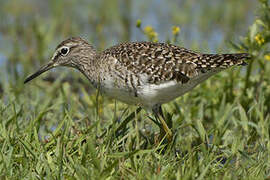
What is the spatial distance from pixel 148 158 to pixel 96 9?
6.92 meters

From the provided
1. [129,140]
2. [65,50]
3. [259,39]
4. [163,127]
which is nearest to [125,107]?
[65,50]

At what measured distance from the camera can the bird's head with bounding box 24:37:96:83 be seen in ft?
21.4

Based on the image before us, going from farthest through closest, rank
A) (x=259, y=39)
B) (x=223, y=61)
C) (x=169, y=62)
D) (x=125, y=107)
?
(x=125, y=107)
(x=259, y=39)
(x=169, y=62)
(x=223, y=61)

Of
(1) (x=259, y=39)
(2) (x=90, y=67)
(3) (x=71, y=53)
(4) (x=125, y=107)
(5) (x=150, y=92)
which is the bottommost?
(4) (x=125, y=107)

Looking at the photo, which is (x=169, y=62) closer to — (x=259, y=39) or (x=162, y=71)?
(x=162, y=71)

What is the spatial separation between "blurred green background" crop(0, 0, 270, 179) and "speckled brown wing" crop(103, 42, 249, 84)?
48cm

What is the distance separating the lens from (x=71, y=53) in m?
6.58

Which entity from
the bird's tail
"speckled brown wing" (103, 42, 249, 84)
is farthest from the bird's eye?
the bird's tail

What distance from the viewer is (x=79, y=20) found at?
1114cm

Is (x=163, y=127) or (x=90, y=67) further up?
(x=90, y=67)

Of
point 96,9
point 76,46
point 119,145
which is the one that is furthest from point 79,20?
point 119,145

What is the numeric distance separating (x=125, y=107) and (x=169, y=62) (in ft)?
Result: 4.27

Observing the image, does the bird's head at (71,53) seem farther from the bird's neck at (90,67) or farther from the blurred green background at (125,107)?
the blurred green background at (125,107)

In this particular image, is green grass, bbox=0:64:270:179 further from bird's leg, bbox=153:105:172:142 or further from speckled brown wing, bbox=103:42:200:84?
speckled brown wing, bbox=103:42:200:84
